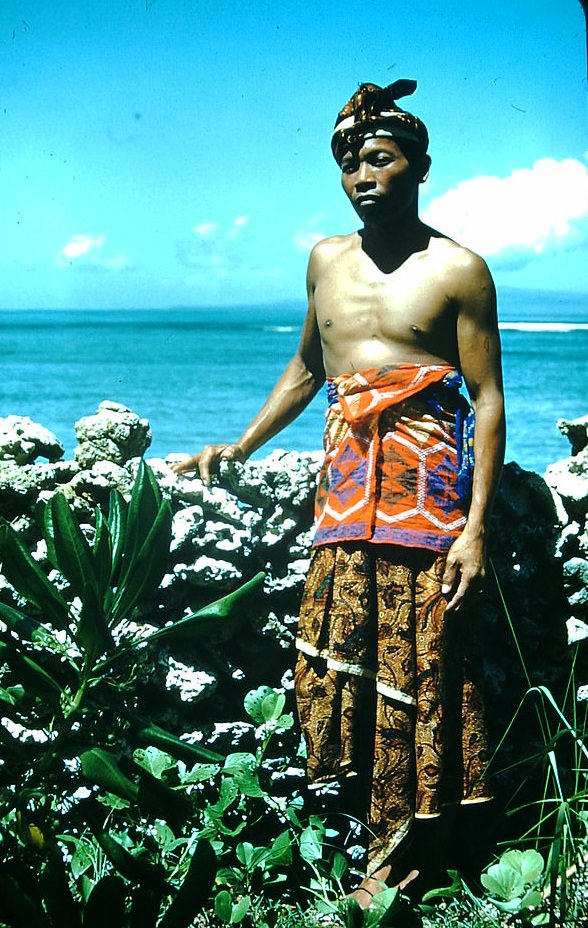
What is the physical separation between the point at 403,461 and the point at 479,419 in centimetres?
23

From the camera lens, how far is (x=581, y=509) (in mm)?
3168

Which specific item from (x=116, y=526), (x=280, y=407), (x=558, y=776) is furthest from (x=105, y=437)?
(x=558, y=776)

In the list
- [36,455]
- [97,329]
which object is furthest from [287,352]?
[36,455]

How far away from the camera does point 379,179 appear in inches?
107

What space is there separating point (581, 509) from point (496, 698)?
2.09 feet

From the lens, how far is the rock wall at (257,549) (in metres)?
3.02

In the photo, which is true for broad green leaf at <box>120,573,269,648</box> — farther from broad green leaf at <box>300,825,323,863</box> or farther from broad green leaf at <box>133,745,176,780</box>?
broad green leaf at <box>300,825,323,863</box>

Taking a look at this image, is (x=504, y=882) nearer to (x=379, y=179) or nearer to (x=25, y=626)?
(x=25, y=626)

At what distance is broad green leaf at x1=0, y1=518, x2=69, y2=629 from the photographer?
262 centimetres

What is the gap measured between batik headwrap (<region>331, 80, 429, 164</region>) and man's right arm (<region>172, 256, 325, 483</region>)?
58 cm

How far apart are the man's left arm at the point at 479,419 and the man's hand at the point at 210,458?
740mm

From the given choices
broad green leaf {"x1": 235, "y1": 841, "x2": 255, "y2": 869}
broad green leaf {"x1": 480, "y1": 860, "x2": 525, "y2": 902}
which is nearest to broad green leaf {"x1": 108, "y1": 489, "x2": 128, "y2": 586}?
broad green leaf {"x1": 235, "y1": 841, "x2": 255, "y2": 869}

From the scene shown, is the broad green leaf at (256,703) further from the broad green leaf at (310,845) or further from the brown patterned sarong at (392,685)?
the broad green leaf at (310,845)

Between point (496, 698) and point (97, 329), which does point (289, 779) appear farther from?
point (97, 329)
